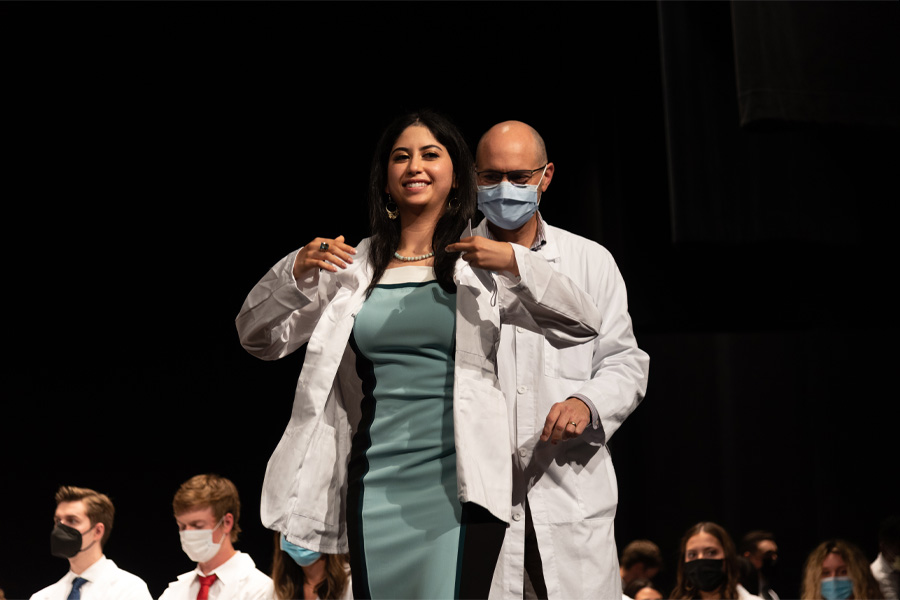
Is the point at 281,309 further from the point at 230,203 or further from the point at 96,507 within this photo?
the point at 230,203

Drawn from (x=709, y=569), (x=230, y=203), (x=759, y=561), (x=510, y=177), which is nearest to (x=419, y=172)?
(x=510, y=177)

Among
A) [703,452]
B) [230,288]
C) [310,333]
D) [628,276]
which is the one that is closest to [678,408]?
[703,452]

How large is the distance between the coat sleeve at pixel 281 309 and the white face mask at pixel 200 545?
2226mm

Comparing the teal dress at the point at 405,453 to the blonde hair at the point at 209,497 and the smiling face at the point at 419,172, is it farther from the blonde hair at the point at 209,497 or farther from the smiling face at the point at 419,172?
the blonde hair at the point at 209,497

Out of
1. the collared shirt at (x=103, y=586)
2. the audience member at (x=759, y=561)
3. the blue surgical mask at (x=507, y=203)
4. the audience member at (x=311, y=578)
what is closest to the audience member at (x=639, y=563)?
the audience member at (x=759, y=561)

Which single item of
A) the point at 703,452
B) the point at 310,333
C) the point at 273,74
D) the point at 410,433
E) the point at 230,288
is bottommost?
the point at 703,452

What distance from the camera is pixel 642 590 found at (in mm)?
4664

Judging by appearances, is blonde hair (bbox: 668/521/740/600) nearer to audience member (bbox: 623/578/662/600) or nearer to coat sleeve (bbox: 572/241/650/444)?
audience member (bbox: 623/578/662/600)

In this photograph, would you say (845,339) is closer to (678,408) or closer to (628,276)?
(678,408)

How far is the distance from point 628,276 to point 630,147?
2.11 ft

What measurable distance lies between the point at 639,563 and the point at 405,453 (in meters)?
3.48

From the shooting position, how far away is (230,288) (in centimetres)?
500

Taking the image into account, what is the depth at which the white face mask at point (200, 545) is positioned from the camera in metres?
4.08

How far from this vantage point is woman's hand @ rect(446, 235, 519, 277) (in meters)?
1.83
